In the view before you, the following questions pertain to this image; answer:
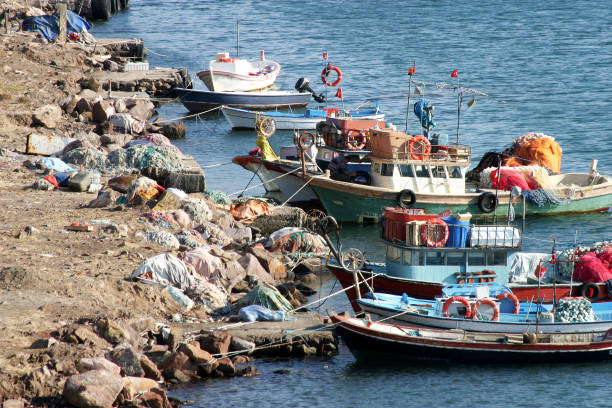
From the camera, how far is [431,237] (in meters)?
20.7

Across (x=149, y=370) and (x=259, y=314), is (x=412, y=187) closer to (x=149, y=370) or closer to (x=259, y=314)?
(x=259, y=314)

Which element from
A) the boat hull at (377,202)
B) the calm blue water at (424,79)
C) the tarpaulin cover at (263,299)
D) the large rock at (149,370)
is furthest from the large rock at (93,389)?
the boat hull at (377,202)

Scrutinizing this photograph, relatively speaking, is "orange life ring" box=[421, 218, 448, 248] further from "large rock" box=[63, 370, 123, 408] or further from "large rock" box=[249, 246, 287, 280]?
"large rock" box=[63, 370, 123, 408]

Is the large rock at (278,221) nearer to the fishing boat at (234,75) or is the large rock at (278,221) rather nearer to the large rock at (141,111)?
the large rock at (141,111)

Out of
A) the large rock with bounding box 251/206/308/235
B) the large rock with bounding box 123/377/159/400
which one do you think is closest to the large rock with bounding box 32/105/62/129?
the large rock with bounding box 251/206/308/235

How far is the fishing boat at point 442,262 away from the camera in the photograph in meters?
20.7

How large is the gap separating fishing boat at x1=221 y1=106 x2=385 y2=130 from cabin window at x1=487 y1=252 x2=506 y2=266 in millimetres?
18217

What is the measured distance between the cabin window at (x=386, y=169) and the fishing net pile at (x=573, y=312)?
11.2 metres

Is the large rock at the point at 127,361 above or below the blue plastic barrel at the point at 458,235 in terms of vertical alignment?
below

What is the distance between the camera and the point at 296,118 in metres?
43.4

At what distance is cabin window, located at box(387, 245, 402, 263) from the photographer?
834 inches

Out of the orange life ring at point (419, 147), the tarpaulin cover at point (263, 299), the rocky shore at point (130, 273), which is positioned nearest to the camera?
the rocky shore at point (130, 273)

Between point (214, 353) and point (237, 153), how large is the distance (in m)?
24.4

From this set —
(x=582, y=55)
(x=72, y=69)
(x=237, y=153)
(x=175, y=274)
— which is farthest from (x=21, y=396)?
(x=582, y=55)
